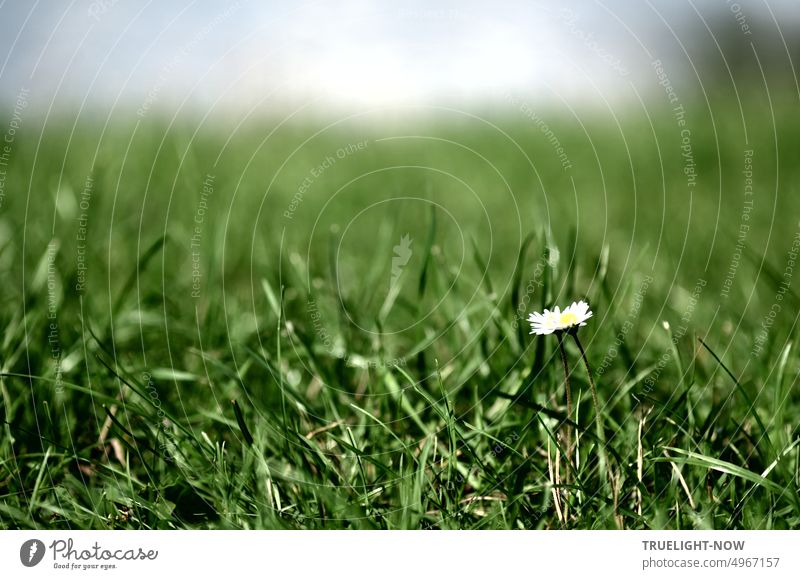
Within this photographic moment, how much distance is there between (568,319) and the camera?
3.14ft

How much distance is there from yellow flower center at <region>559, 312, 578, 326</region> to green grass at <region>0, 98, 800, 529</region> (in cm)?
10

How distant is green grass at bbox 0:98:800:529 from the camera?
0.98 metres

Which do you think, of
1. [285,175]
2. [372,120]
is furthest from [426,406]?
[285,175]

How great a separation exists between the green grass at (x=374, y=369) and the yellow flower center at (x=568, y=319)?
0.10 meters

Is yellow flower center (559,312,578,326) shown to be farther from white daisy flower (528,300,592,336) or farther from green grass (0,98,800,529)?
green grass (0,98,800,529)

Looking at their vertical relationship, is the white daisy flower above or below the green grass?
above

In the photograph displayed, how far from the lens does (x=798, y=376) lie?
117cm

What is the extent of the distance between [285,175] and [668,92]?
1.32 m

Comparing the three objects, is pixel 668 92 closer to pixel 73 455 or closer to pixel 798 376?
pixel 798 376
